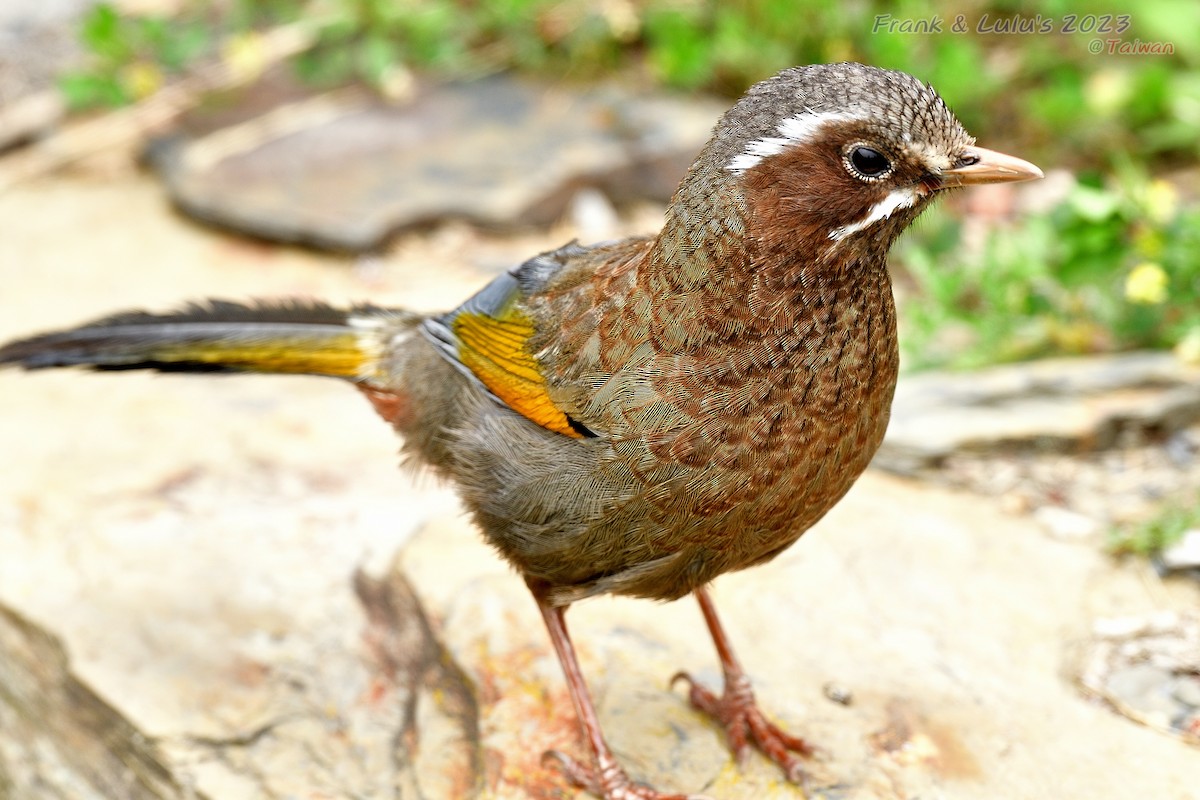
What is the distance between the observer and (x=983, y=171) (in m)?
3.05

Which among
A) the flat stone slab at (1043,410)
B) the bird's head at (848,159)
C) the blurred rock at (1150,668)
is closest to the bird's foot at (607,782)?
the blurred rock at (1150,668)

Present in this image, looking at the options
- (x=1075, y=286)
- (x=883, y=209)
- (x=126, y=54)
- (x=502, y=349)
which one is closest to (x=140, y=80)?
(x=126, y=54)

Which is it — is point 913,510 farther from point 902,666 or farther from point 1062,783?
point 1062,783

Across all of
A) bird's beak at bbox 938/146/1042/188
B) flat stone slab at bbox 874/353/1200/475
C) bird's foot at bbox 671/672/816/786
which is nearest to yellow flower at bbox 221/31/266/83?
flat stone slab at bbox 874/353/1200/475

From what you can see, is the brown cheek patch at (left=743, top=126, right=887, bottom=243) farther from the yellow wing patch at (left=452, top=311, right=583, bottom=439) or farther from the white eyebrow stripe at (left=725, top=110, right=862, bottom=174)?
the yellow wing patch at (left=452, top=311, right=583, bottom=439)

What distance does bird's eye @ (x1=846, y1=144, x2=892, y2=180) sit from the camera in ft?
9.91

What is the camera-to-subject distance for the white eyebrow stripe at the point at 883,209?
305 centimetres

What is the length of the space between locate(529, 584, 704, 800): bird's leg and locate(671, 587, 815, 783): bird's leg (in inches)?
10.4

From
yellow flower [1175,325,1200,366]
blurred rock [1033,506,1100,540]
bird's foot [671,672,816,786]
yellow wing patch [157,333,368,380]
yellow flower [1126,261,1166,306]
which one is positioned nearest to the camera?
bird's foot [671,672,816,786]

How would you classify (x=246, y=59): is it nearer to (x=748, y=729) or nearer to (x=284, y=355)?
(x=284, y=355)

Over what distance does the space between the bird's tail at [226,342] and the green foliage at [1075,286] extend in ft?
8.92

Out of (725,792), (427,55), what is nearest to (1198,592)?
(725,792)

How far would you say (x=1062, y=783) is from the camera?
361 centimetres

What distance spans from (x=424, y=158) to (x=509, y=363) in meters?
4.48
